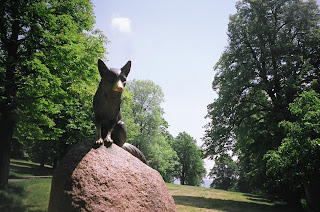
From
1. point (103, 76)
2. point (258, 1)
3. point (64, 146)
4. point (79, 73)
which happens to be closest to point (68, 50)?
point (79, 73)

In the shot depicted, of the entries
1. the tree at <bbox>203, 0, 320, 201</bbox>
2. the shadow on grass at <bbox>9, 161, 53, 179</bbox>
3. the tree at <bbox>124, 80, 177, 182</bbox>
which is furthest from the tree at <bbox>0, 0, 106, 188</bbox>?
the tree at <bbox>124, 80, 177, 182</bbox>

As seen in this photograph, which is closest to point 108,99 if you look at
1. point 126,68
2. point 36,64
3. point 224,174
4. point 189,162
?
point 126,68

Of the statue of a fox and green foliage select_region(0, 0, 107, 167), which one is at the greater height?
green foliage select_region(0, 0, 107, 167)

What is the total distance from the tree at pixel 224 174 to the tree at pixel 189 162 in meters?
4.82

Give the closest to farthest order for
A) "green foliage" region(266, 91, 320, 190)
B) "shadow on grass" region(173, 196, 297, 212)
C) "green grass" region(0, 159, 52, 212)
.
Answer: "green foliage" region(266, 91, 320, 190), "green grass" region(0, 159, 52, 212), "shadow on grass" region(173, 196, 297, 212)

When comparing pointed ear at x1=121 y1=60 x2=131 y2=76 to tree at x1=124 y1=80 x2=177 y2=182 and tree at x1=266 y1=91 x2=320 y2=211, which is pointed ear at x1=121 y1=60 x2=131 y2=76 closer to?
tree at x1=266 y1=91 x2=320 y2=211

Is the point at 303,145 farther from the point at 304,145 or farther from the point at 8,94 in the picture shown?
the point at 8,94

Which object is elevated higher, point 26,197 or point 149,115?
point 149,115

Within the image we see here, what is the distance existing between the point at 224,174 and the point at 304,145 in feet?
181

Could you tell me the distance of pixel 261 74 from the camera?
17.4 meters

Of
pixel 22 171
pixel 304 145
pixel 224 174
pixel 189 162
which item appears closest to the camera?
pixel 304 145

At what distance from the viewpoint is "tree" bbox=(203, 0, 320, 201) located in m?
15.5

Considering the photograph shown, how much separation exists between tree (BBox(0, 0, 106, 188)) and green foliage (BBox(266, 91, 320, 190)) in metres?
10.4

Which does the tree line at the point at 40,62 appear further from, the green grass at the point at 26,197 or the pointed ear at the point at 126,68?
the pointed ear at the point at 126,68
